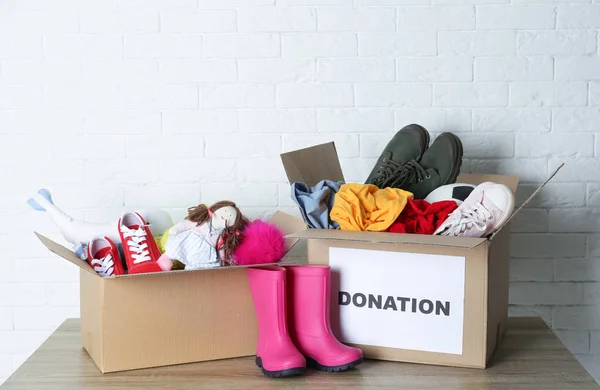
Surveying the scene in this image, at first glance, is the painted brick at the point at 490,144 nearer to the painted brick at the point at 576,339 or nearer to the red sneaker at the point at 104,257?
the painted brick at the point at 576,339

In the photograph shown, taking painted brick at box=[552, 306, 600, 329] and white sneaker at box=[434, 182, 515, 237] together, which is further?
painted brick at box=[552, 306, 600, 329]

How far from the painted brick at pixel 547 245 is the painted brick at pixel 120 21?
1.13 metres

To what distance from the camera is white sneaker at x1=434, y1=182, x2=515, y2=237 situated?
1.43 metres

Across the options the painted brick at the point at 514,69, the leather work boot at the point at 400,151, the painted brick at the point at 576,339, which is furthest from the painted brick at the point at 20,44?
the painted brick at the point at 576,339

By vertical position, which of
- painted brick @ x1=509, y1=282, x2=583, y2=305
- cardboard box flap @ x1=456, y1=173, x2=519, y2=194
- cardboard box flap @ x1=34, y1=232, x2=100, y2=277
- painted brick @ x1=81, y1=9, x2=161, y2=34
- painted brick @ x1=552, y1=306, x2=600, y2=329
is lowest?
painted brick @ x1=552, y1=306, x2=600, y2=329

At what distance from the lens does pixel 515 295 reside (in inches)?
79.2

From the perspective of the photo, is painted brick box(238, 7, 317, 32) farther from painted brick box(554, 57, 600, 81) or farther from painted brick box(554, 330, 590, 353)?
painted brick box(554, 330, 590, 353)

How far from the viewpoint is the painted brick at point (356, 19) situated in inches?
75.3

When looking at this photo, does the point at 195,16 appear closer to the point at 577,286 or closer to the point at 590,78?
the point at 590,78

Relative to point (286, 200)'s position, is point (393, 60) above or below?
above

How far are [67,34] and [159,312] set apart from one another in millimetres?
860

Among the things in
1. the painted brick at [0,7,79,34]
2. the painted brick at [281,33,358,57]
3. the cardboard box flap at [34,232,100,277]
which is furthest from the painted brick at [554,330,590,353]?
the painted brick at [0,7,79,34]

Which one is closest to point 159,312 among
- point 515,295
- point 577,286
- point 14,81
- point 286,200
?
point 286,200

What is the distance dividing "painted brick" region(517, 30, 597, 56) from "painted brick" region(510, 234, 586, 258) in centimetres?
49
